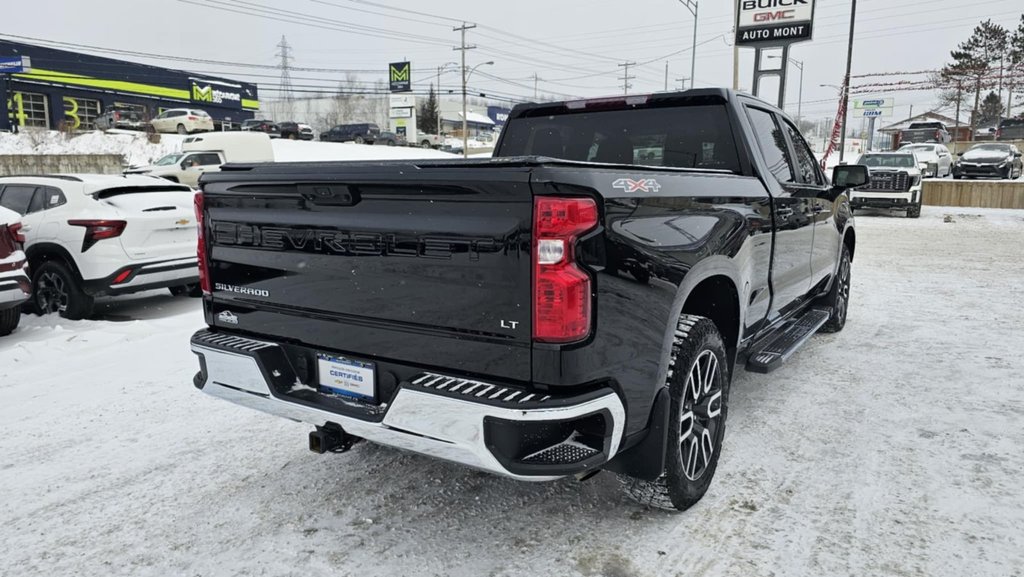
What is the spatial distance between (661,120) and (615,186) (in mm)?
1936

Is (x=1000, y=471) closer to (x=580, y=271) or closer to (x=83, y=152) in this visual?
(x=580, y=271)

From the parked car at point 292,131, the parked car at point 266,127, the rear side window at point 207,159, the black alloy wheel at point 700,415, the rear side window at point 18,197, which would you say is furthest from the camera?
the parked car at point 292,131

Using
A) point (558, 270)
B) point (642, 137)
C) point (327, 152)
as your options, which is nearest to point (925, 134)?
point (327, 152)

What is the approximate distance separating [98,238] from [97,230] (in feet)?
0.27

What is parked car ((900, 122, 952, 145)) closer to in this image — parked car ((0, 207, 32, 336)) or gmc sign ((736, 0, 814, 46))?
gmc sign ((736, 0, 814, 46))

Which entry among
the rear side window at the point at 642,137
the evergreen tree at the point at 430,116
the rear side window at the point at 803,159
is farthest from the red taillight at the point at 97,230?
the evergreen tree at the point at 430,116

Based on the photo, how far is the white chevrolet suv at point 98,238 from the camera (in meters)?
6.81

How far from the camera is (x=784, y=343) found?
Answer: 4301 millimetres

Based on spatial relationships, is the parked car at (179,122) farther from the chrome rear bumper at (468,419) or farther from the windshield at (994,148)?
the chrome rear bumper at (468,419)

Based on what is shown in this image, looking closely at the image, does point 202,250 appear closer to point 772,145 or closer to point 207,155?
point 772,145

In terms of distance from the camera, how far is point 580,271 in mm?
2242

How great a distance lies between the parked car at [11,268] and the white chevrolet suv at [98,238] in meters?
0.67

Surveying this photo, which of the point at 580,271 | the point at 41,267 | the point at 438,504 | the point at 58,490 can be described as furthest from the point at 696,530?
the point at 41,267

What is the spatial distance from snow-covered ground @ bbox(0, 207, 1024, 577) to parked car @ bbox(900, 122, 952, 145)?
144 ft
